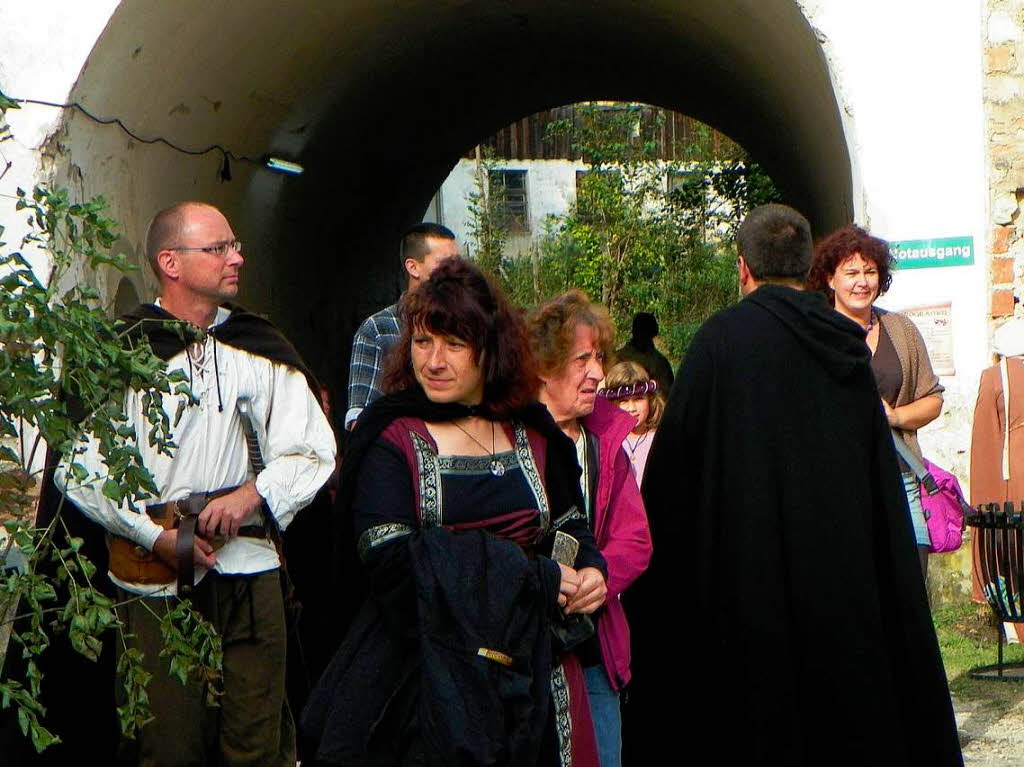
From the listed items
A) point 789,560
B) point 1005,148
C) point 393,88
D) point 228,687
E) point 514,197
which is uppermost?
point 514,197

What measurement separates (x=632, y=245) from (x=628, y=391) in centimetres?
1715

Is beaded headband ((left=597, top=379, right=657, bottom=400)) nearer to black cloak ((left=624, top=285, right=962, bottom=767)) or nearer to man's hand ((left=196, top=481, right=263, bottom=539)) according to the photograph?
black cloak ((left=624, top=285, right=962, bottom=767))

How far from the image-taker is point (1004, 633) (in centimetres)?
662

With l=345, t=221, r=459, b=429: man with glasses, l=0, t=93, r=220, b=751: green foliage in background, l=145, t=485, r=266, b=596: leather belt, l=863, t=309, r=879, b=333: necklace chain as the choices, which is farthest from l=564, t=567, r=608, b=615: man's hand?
l=863, t=309, r=879, b=333: necklace chain

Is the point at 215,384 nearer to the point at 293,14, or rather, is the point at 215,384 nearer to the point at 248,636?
the point at 248,636

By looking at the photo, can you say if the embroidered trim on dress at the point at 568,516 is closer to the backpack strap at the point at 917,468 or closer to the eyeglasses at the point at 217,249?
the eyeglasses at the point at 217,249

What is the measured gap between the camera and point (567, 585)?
3.18 m

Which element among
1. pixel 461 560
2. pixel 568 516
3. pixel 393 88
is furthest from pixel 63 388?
pixel 393 88

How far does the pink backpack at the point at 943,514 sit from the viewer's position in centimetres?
529

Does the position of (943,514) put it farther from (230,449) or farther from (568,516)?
(230,449)

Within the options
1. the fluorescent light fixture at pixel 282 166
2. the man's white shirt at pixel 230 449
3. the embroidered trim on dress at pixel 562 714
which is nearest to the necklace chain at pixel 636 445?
the man's white shirt at pixel 230 449

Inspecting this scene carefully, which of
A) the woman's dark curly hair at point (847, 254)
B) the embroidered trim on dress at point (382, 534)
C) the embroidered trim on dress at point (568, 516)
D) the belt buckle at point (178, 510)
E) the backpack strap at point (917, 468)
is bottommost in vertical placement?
the backpack strap at point (917, 468)

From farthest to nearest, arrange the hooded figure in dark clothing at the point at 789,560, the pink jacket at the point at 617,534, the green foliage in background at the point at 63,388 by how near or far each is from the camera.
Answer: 1. the hooded figure in dark clothing at the point at 789,560
2. the pink jacket at the point at 617,534
3. the green foliage in background at the point at 63,388

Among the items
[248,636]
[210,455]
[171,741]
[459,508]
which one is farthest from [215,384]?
[459,508]
